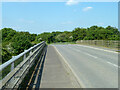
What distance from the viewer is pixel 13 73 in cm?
473

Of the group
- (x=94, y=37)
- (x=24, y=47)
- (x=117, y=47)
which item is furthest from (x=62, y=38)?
(x=117, y=47)

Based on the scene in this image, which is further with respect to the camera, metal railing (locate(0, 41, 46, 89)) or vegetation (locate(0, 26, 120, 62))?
vegetation (locate(0, 26, 120, 62))

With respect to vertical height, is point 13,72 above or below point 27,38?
below

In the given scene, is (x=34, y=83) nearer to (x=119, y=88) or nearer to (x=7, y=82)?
(x=7, y=82)

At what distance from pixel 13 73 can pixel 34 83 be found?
2102 millimetres

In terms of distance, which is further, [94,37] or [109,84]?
[94,37]

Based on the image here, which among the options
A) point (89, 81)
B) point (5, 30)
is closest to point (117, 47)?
point (89, 81)

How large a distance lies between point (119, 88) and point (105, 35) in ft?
262

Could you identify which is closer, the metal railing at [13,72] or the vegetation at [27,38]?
the metal railing at [13,72]

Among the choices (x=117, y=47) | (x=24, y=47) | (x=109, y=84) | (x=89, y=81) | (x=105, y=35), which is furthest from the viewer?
(x=105, y=35)

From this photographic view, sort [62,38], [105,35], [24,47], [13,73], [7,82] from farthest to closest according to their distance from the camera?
[62,38] < [105,35] < [24,47] < [13,73] < [7,82]

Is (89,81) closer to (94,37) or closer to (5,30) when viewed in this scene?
(94,37)

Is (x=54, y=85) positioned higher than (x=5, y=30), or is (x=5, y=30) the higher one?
(x=5, y=30)

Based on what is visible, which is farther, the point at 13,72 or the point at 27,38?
the point at 27,38
